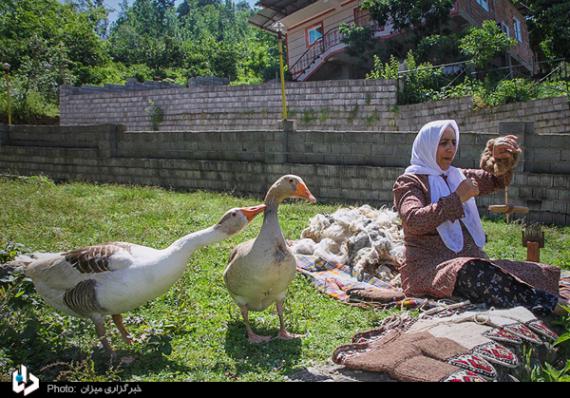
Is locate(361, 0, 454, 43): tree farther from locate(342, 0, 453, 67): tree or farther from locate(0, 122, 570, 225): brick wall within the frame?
locate(0, 122, 570, 225): brick wall

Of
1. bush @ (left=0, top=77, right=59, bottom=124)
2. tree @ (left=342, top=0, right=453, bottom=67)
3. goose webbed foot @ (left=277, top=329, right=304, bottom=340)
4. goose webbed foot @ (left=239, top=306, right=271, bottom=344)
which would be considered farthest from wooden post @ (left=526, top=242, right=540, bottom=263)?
bush @ (left=0, top=77, right=59, bottom=124)

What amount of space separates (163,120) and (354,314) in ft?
62.1

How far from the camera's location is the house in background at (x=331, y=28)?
70.2 feet

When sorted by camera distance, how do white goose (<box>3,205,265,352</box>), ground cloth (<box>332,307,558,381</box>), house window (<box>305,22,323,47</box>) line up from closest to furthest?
ground cloth (<box>332,307,558,381</box>)
white goose (<box>3,205,265,352</box>)
house window (<box>305,22,323,47</box>)

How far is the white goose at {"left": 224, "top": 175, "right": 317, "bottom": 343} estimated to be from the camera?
394 centimetres

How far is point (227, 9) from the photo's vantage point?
253ft

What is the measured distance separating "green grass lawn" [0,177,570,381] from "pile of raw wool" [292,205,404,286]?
0.66 metres

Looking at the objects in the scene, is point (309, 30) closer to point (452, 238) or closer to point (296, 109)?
point (296, 109)

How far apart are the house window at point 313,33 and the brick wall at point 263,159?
13026mm

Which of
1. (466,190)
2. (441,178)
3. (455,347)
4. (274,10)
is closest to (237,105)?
(274,10)

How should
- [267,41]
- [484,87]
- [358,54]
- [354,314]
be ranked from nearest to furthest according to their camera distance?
1. [354,314]
2. [484,87]
3. [358,54]
4. [267,41]

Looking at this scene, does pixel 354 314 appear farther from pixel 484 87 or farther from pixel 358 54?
pixel 358 54

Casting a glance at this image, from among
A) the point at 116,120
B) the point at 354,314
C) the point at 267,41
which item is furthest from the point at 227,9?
the point at 354,314

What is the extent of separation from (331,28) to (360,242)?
63.7 feet
